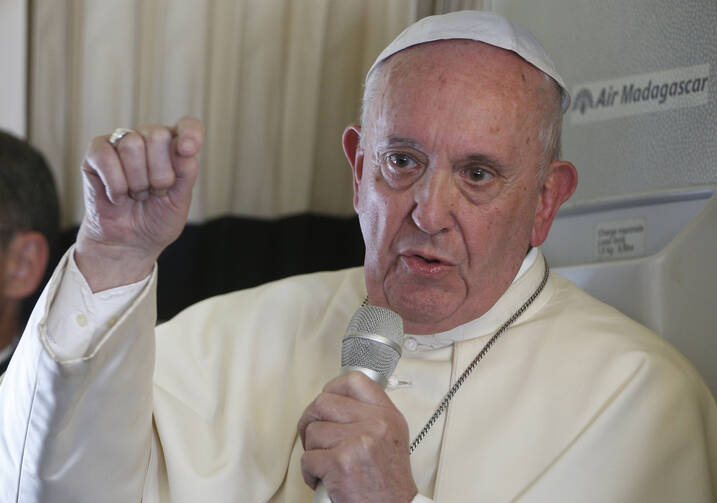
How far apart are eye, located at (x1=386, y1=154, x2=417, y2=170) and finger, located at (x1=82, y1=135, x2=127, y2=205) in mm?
736

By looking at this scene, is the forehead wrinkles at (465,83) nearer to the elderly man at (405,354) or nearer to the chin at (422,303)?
the elderly man at (405,354)

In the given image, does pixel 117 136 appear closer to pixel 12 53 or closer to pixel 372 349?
pixel 372 349

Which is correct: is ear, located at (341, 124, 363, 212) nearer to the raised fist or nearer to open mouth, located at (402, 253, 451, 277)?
open mouth, located at (402, 253, 451, 277)

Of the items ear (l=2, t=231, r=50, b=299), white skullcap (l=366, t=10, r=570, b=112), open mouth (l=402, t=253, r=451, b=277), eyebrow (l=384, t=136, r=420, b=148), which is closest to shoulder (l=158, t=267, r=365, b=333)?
open mouth (l=402, t=253, r=451, b=277)

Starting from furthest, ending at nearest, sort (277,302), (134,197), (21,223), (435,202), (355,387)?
(21,223) → (277,302) → (435,202) → (134,197) → (355,387)

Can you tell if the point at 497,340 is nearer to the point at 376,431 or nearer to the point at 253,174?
the point at 376,431

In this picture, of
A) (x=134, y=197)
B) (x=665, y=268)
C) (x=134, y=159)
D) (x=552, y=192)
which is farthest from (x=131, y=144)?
(x=665, y=268)

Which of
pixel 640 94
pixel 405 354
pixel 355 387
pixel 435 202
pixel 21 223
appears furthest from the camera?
pixel 21 223

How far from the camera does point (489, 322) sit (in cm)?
242

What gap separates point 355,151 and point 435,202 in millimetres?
560

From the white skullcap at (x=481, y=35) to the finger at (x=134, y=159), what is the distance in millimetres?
889

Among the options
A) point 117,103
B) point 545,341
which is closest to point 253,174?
point 117,103

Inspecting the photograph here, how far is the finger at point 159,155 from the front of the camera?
5.78ft

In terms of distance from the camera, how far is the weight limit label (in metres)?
2.78
